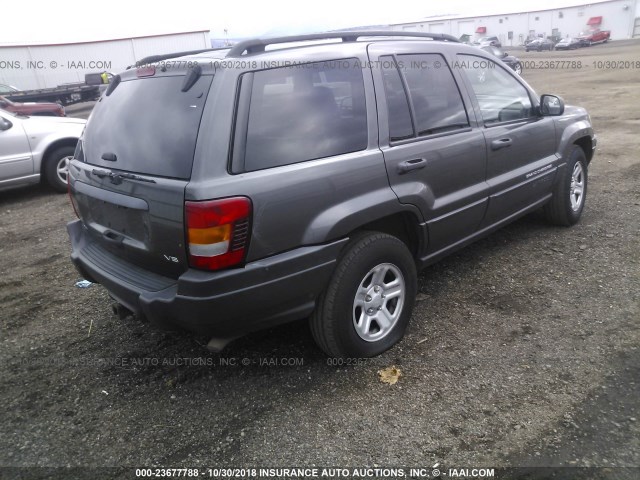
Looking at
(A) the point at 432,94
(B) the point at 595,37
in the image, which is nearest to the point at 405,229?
(A) the point at 432,94

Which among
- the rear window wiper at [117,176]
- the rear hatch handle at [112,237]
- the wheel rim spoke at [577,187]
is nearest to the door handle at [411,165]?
the rear window wiper at [117,176]

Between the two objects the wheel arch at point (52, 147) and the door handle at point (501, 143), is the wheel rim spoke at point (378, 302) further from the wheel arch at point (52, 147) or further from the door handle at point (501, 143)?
the wheel arch at point (52, 147)

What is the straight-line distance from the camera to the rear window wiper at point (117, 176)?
2.63 m

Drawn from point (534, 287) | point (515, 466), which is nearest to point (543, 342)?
point (534, 287)

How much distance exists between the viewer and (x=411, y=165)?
3.11 meters

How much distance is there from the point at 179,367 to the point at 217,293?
1016 mm

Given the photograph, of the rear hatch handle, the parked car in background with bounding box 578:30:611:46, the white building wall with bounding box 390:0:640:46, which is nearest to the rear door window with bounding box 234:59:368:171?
the rear hatch handle

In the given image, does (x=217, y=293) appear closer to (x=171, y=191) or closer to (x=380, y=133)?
(x=171, y=191)

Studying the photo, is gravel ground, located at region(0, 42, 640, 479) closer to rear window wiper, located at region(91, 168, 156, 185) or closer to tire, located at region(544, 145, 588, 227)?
tire, located at region(544, 145, 588, 227)

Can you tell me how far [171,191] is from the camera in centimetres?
244

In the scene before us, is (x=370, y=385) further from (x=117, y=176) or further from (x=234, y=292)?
(x=117, y=176)

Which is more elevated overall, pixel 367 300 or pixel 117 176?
pixel 117 176

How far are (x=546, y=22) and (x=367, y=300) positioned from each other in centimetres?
6873

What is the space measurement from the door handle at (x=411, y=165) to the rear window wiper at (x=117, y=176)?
56.3 inches
